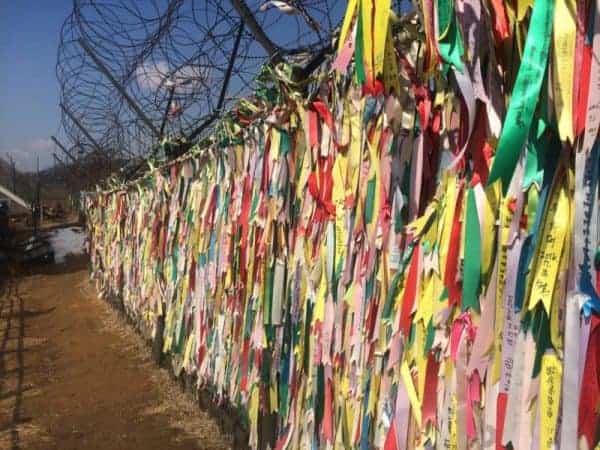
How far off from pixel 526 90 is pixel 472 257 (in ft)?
1.26

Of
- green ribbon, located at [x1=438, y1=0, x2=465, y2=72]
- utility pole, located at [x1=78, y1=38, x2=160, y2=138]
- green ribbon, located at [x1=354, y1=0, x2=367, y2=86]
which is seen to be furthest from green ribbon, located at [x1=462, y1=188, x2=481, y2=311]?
utility pole, located at [x1=78, y1=38, x2=160, y2=138]

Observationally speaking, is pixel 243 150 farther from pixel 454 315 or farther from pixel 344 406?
pixel 454 315

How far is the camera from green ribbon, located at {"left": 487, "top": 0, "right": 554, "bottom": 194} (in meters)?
1.13

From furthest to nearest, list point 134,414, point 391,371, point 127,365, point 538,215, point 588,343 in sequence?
point 127,365 < point 134,414 < point 391,371 < point 538,215 < point 588,343

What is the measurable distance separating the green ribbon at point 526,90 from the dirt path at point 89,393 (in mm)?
3207

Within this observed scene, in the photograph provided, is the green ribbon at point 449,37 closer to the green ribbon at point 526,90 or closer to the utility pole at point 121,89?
the green ribbon at point 526,90

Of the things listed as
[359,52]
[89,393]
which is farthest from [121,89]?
[359,52]

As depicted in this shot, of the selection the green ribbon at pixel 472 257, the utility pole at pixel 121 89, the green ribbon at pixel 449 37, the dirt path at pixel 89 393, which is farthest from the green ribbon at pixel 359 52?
the utility pole at pixel 121 89

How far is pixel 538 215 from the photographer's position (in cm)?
120

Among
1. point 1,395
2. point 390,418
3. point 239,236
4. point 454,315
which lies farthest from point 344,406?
point 1,395

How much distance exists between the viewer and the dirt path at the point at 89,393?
4617 millimetres

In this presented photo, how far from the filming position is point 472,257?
140 centimetres

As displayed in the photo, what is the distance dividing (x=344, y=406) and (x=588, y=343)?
45.5 inches

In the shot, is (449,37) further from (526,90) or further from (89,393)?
(89,393)
